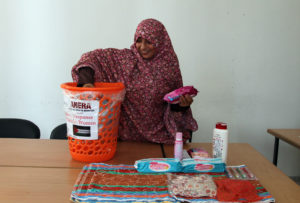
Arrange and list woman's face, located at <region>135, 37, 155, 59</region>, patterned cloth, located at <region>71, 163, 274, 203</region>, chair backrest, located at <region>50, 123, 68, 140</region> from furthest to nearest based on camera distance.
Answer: chair backrest, located at <region>50, 123, 68, 140</region> → woman's face, located at <region>135, 37, 155, 59</region> → patterned cloth, located at <region>71, 163, 274, 203</region>

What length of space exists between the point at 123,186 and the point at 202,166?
32 cm

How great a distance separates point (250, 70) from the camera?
7.64ft

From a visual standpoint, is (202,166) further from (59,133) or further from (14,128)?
(14,128)

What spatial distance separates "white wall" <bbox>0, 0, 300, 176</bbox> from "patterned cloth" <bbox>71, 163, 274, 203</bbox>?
152 centimetres

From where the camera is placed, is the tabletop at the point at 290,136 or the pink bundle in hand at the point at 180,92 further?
the tabletop at the point at 290,136

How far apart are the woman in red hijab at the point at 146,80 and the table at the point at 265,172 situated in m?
0.13

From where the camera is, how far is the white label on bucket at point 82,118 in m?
0.96

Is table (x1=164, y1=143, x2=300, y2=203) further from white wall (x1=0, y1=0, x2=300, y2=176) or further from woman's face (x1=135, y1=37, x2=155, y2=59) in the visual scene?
white wall (x1=0, y1=0, x2=300, y2=176)

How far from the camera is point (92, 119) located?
98 cm

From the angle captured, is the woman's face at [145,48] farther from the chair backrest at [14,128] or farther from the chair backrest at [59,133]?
the chair backrest at [14,128]

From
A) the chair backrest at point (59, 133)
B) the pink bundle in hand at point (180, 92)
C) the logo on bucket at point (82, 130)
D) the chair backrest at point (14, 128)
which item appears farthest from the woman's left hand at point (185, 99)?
the chair backrest at point (14, 128)

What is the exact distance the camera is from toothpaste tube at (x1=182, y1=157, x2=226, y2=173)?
958 millimetres

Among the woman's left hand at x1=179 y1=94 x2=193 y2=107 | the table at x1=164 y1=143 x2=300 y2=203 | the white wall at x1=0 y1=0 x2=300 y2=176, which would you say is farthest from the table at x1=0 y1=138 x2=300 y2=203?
the white wall at x1=0 y1=0 x2=300 y2=176

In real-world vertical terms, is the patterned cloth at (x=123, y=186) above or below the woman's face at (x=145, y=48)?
below
